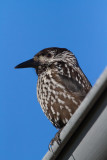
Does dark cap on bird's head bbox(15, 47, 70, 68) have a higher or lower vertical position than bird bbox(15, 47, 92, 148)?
higher

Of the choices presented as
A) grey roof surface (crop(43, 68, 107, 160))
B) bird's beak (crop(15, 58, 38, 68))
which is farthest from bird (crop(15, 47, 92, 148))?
grey roof surface (crop(43, 68, 107, 160))

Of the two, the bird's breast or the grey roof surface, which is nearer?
the grey roof surface

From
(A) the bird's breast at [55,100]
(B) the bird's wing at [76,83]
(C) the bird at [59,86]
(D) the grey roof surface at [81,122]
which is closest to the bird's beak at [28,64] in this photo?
(C) the bird at [59,86]

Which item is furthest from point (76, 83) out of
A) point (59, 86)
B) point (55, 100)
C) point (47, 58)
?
point (47, 58)

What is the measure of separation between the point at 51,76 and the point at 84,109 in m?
2.22

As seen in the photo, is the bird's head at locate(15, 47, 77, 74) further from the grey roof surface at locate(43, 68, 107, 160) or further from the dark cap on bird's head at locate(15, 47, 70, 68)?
the grey roof surface at locate(43, 68, 107, 160)

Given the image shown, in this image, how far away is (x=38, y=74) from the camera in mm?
5152

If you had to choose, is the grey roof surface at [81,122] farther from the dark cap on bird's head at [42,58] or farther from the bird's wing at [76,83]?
the dark cap on bird's head at [42,58]

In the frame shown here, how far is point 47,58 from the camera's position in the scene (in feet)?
17.7

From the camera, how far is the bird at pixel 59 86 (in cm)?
441

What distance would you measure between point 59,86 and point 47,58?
A: 94 cm

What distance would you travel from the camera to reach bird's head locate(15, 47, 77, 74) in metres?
5.29

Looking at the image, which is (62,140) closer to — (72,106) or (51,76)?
(72,106)

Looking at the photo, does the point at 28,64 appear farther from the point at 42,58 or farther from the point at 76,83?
the point at 76,83
